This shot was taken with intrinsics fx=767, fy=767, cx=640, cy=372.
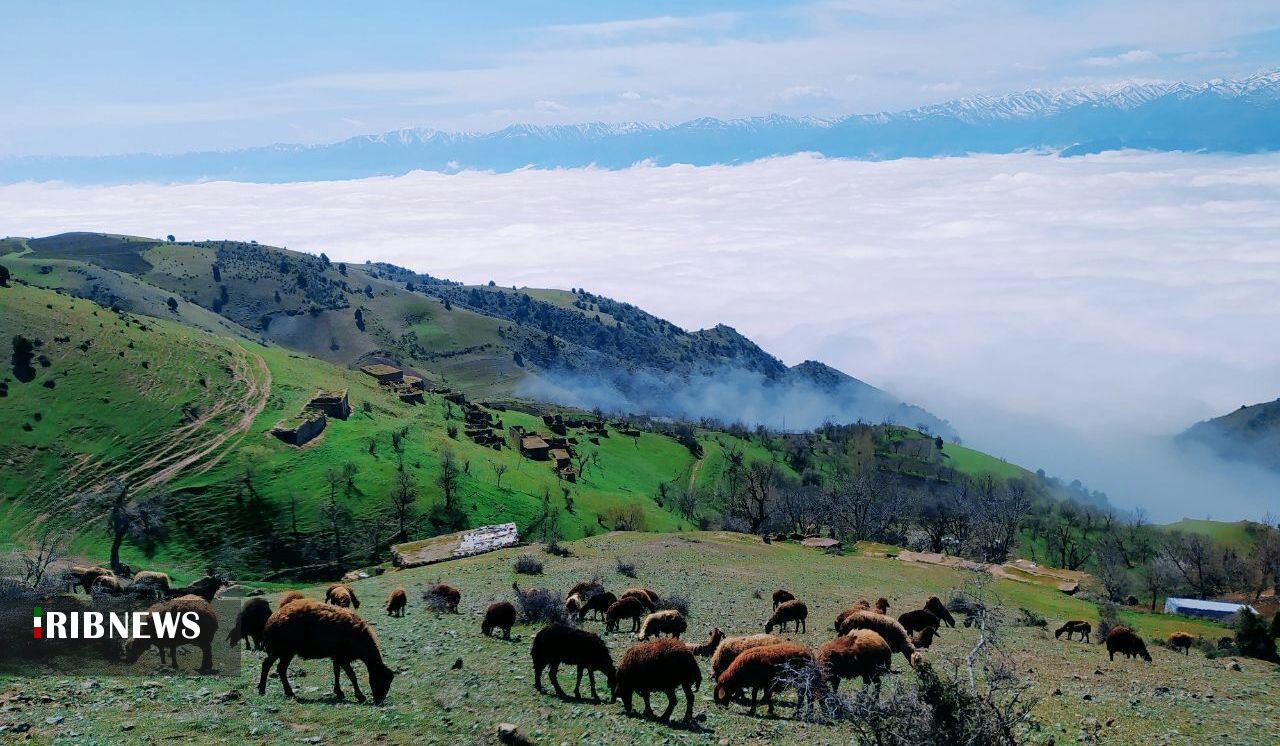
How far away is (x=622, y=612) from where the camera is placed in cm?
2373

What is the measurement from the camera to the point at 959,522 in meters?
85.3

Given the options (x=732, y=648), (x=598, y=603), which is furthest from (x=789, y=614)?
(x=732, y=648)

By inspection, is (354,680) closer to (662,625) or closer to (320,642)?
(320,642)

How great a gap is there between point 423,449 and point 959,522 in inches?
2306

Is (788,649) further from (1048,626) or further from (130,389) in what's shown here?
(130,389)

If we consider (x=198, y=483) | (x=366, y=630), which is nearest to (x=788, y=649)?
(x=366, y=630)

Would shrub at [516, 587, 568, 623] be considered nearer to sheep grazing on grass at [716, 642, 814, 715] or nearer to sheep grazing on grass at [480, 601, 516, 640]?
sheep grazing on grass at [480, 601, 516, 640]

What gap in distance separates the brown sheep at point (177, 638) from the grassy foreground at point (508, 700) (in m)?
0.41

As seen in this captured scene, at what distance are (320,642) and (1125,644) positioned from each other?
2540 centimetres

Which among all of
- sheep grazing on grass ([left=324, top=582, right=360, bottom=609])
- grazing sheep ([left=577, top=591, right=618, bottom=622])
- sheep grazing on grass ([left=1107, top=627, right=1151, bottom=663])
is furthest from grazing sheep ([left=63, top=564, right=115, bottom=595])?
sheep grazing on grass ([left=1107, top=627, right=1151, bottom=663])

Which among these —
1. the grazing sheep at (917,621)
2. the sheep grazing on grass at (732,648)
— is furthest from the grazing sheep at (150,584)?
the grazing sheep at (917,621)

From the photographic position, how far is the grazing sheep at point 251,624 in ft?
62.9

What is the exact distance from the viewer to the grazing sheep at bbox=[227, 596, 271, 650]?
19.2m

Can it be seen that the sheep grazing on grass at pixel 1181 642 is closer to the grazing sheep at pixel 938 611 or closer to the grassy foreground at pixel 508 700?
the grassy foreground at pixel 508 700
